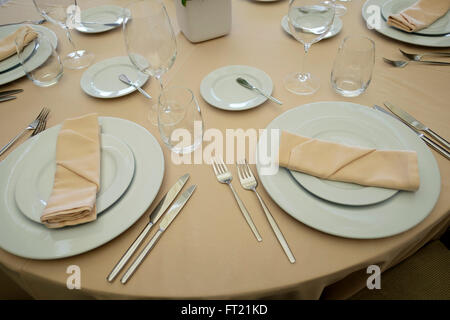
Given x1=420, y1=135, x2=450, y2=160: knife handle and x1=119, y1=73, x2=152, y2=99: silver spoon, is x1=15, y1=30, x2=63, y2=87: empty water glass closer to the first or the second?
x1=119, y1=73, x2=152, y2=99: silver spoon

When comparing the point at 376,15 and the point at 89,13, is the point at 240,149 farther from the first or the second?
the point at 89,13

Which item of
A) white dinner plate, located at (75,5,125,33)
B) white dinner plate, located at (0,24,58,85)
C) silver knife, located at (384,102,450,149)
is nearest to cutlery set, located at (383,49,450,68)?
silver knife, located at (384,102,450,149)

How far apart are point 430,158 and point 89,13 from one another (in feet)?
4.22

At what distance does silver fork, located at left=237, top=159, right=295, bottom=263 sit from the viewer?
1.91 feet

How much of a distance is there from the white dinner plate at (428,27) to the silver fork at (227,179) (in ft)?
2.78

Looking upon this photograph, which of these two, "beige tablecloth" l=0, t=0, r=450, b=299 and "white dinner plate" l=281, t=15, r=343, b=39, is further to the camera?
"white dinner plate" l=281, t=15, r=343, b=39

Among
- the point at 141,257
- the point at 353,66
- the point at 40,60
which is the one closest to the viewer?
the point at 141,257

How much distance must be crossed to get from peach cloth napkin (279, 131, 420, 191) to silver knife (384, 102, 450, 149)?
0.16m

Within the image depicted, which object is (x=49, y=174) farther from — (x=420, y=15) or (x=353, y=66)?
(x=420, y=15)

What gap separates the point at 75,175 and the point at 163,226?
0.77 ft

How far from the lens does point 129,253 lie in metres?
0.59

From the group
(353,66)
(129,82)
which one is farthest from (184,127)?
(353,66)

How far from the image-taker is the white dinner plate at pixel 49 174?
637 mm

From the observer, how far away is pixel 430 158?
0.68 metres
